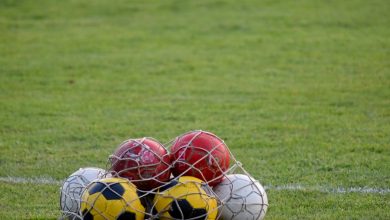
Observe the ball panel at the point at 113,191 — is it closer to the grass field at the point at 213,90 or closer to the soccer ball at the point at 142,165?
the soccer ball at the point at 142,165

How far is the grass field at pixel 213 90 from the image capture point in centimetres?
757

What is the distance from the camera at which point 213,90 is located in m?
12.8

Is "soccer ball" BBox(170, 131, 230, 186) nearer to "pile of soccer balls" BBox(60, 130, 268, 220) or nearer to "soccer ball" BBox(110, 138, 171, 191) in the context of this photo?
"pile of soccer balls" BBox(60, 130, 268, 220)

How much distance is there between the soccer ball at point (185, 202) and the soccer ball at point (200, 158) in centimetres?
23

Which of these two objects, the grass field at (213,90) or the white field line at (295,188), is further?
the grass field at (213,90)

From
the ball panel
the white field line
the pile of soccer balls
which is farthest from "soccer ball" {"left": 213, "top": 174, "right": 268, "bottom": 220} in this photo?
the white field line

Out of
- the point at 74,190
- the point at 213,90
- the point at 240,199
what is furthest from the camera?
the point at 213,90

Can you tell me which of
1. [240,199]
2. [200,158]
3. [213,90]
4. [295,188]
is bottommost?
[213,90]

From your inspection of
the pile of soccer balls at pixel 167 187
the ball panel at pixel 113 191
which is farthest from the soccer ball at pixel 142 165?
the ball panel at pixel 113 191

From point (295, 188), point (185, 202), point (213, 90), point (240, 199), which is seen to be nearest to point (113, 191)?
point (185, 202)

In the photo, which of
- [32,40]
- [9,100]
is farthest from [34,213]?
[32,40]

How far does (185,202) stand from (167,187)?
0.23m

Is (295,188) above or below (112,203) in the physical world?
below

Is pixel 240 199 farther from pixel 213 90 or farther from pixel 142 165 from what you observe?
pixel 213 90
